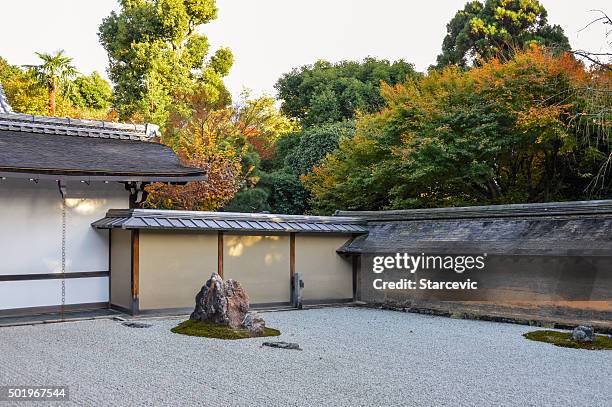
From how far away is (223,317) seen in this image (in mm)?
10172

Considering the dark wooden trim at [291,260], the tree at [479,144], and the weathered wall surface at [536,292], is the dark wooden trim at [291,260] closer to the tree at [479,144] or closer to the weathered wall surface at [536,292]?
the weathered wall surface at [536,292]

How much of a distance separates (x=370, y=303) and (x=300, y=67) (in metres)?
26.5

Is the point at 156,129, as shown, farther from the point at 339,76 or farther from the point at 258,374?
the point at 339,76

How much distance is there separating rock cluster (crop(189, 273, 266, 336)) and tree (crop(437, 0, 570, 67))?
24.1 meters

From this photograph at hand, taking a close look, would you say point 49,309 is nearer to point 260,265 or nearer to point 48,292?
point 48,292

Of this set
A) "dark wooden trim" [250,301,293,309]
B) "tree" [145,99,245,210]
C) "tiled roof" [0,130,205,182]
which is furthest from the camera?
"tree" [145,99,245,210]

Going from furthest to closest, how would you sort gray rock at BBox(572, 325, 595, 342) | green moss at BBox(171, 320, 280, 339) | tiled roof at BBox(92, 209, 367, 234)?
tiled roof at BBox(92, 209, 367, 234) → green moss at BBox(171, 320, 280, 339) → gray rock at BBox(572, 325, 595, 342)

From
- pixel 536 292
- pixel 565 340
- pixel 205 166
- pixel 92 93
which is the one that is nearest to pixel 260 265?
pixel 536 292

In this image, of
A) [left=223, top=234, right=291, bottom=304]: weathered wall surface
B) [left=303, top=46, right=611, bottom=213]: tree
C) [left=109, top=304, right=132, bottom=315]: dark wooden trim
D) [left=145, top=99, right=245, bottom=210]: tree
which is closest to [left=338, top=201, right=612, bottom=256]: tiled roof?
[left=223, top=234, right=291, bottom=304]: weathered wall surface

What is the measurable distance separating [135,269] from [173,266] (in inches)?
33.8

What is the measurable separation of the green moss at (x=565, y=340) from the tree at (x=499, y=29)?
22.8 m

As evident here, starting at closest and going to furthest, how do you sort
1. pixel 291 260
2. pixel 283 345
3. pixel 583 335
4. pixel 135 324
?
1. pixel 283 345
2. pixel 583 335
3. pixel 135 324
4. pixel 291 260

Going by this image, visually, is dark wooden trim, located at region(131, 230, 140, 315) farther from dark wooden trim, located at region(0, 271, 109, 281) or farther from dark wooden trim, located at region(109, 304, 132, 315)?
dark wooden trim, located at region(0, 271, 109, 281)

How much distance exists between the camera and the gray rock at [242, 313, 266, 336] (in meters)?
9.95
